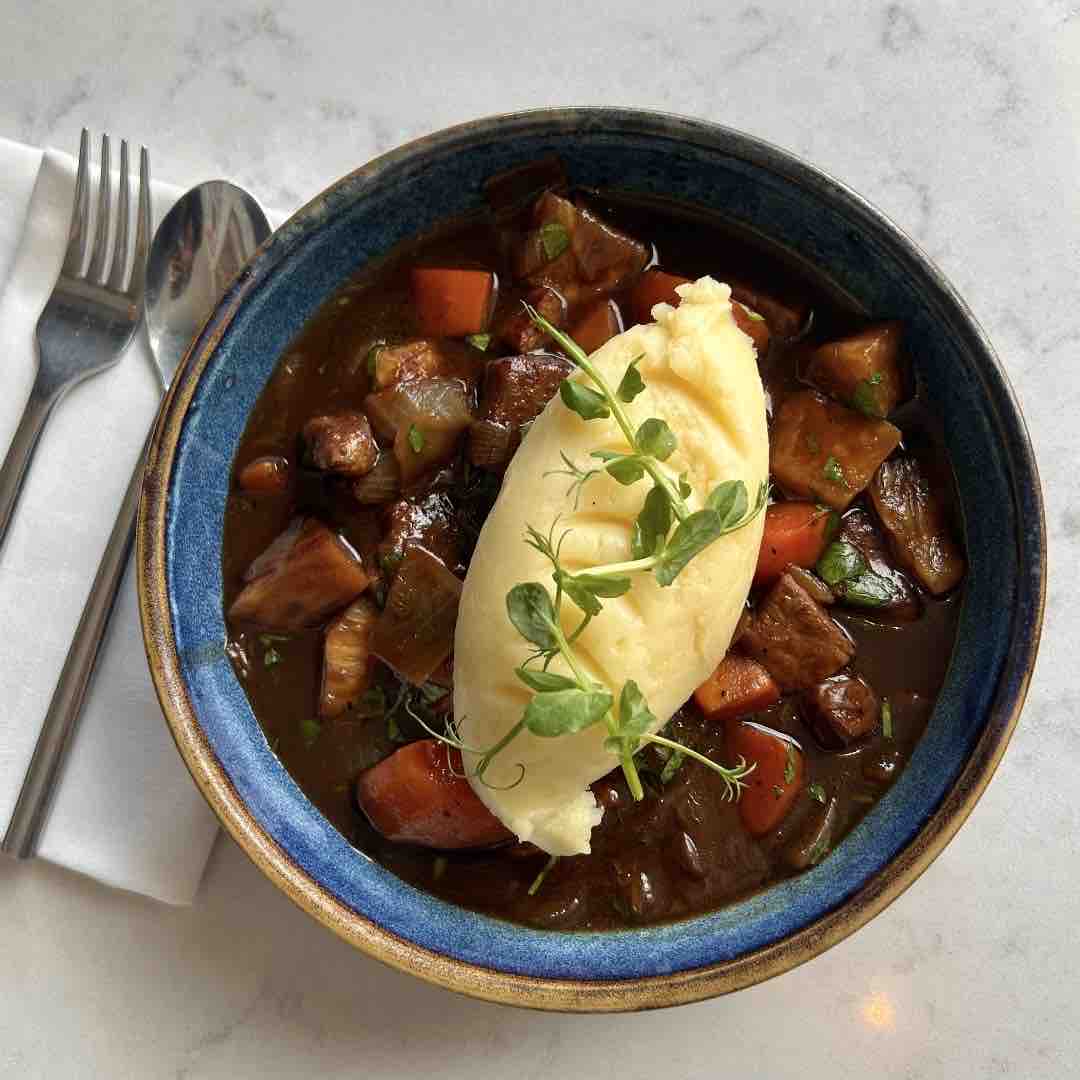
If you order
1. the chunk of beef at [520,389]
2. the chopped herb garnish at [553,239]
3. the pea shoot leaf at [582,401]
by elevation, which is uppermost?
the chopped herb garnish at [553,239]

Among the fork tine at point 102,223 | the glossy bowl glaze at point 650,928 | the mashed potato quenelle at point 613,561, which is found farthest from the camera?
the fork tine at point 102,223

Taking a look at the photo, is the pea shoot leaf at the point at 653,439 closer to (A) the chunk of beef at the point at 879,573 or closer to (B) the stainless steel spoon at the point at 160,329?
(A) the chunk of beef at the point at 879,573

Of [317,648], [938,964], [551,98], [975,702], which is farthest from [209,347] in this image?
[938,964]

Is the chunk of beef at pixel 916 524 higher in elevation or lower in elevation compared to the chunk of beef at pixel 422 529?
higher

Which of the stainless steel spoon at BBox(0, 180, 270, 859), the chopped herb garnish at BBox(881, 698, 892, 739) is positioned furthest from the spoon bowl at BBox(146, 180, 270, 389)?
the chopped herb garnish at BBox(881, 698, 892, 739)

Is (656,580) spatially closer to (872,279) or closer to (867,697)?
(867,697)

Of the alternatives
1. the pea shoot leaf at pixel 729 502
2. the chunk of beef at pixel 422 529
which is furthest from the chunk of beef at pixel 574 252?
the pea shoot leaf at pixel 729 502
